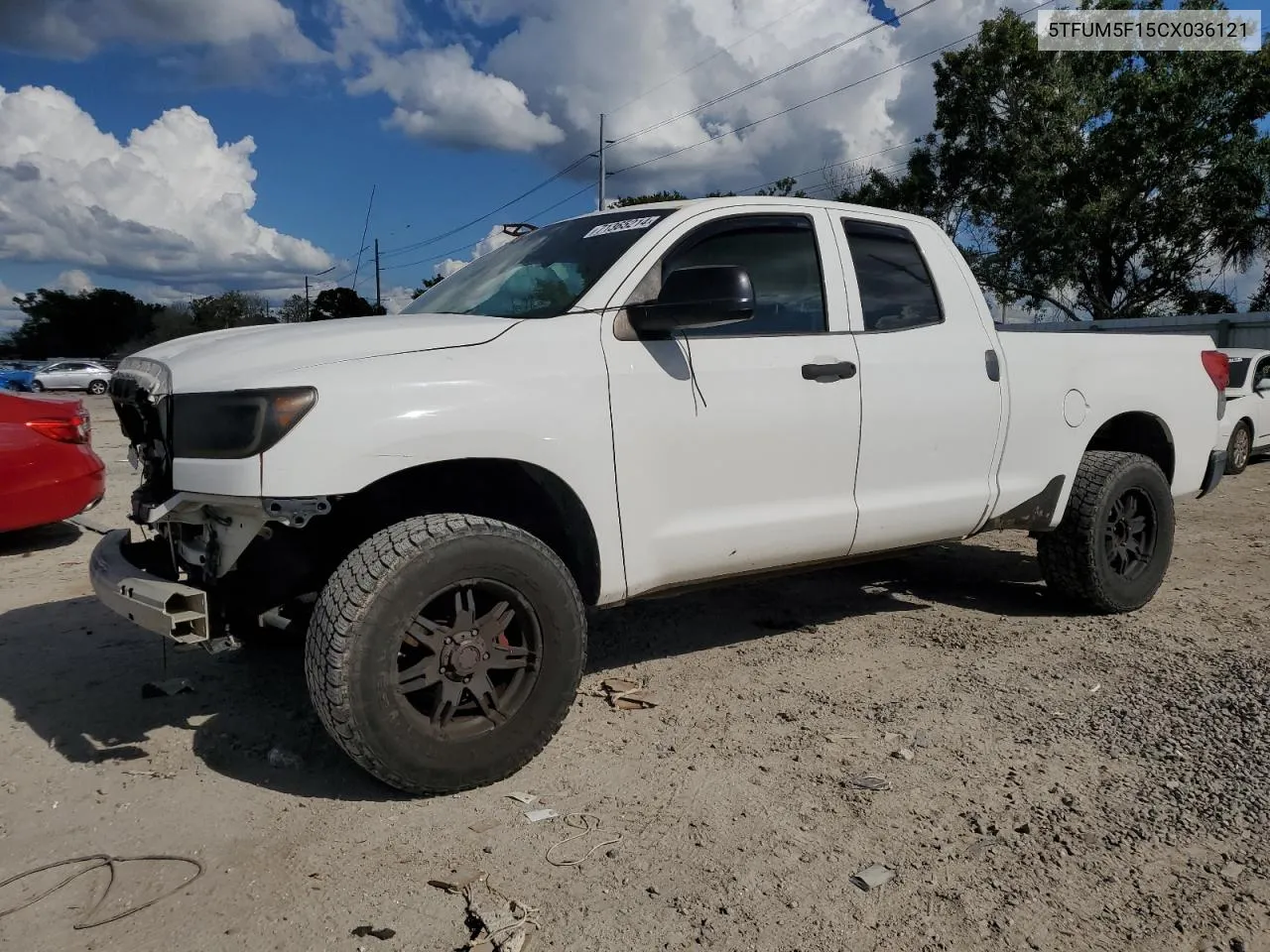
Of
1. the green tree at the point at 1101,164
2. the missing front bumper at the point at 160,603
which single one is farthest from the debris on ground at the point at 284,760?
the green tree at the point at 1101,164

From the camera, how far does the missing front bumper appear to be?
2816 mm

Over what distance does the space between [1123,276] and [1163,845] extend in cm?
2621

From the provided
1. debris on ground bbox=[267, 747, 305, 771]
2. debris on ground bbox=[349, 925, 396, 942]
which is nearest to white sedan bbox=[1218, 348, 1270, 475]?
debris on ground bbox=[267, 747, 305, 771]

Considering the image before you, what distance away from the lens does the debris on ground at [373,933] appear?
7.65 feet

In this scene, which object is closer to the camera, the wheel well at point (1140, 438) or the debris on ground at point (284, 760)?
the debris on ground at point (284, 760)

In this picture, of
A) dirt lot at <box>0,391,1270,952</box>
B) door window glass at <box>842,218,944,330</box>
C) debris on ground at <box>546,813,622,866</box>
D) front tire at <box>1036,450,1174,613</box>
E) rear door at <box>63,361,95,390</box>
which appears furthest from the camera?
rear door at <box>63,361,95,390</box>

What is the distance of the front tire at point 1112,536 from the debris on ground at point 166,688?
4.03 meters

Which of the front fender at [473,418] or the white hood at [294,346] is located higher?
the white hood at [294,346]

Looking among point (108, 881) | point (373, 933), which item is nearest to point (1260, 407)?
point (373, 933)

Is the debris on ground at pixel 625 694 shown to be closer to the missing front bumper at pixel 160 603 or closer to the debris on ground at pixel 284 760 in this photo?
the debris on ground at pixel 284 760

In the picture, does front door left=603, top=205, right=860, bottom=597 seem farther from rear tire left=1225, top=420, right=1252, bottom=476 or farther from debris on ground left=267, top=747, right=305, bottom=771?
rear tire left=1225, top=420, right=1252, bottom=476

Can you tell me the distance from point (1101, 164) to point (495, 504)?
78.1ft

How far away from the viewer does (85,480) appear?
21.0ft

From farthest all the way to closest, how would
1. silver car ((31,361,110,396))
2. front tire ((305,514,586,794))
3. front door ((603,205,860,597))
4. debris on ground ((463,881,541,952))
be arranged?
silver car ((31,361,110,396)), front door ((603,205,860,597)), front tire ((305,514,586,794)), debris on ground ((463,881,541,952))
